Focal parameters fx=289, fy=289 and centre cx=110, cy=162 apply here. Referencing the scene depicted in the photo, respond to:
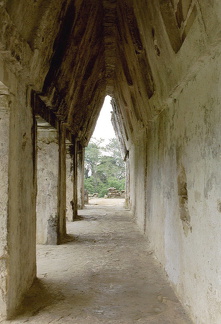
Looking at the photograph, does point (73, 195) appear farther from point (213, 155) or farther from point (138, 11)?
point (213, 155)

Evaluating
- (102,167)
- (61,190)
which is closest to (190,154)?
(61,190)

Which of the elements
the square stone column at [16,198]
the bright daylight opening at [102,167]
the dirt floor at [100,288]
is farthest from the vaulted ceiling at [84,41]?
the bright daylight opening at [102,167]

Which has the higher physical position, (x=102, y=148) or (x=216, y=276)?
(x=102, y=148)

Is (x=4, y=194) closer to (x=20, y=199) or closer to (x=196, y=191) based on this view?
(x=20, y=199)

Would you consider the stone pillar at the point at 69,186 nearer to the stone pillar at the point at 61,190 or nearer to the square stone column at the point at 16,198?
the stone pillar at the point at 61,190

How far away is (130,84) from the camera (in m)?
7.93

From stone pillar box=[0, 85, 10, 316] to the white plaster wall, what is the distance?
2121 millimetres

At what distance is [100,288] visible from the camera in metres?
4.24

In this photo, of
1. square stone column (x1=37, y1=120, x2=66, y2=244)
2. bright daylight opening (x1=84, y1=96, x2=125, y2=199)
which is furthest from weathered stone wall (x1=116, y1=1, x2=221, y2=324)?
bright daylight opening (x1=84, y1=96, x2=125, y2=199)

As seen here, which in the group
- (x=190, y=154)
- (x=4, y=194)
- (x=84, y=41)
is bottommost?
(x=4, y=194)

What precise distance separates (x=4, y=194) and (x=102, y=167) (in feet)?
96.8

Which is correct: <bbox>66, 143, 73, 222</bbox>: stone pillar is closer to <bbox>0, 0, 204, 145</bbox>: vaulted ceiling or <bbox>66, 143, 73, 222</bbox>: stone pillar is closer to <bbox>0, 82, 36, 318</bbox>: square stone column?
<bbox>0, 0, 204, 145</bbox>: vaulted ceiling

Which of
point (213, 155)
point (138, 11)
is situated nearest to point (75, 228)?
point (138, 11)

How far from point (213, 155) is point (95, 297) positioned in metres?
2.55
